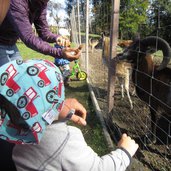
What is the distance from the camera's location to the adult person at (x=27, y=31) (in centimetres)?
255

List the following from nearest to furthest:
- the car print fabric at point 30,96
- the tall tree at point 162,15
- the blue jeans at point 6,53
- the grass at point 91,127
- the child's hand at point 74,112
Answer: the car print fabric at point 30,96
the child's hand at point 74,112
the blue jeans at point 6,53
the tall tree at point 162,15
the grass at point 91,127

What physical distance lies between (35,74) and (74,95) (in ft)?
17.5

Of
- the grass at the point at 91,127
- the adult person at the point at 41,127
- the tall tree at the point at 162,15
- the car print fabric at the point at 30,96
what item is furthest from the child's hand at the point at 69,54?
the grass at the point at 91,127

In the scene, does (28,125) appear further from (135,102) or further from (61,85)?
(135,102)

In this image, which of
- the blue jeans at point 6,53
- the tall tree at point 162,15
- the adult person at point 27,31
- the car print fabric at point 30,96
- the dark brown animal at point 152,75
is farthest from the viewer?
the dark brown animal at point 152,75

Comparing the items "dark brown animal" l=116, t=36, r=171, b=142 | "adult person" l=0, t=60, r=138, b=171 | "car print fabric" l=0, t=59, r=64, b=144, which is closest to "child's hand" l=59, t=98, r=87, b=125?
"adult person" l=0, t=60, r=138, b=171

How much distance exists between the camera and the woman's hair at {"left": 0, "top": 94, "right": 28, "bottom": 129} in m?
1.32

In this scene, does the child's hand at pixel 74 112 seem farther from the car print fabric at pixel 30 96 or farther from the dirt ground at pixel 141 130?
the dirt ground at pixel 141 130

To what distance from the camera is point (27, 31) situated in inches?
101

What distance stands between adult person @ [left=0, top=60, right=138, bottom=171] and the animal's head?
260 cm

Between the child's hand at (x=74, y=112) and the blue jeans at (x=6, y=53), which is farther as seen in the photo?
the blue jeans at (x=6, y=53)

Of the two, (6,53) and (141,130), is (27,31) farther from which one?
(141,130)

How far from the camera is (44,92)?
1326mm

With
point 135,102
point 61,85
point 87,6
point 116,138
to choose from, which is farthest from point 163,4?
point 87,6
